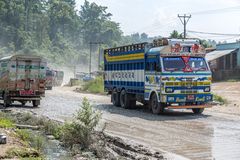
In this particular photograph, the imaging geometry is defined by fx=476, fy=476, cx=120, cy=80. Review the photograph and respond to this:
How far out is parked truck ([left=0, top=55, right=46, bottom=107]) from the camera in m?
25.4

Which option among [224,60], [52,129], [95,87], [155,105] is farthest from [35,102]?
[224,60]

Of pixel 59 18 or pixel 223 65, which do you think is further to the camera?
pixel 59 18

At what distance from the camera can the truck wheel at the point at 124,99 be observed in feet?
78.8

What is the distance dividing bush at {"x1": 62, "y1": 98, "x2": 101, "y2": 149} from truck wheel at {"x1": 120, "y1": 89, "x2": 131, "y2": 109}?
36.4 feet

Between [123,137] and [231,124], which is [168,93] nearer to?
[231,124]

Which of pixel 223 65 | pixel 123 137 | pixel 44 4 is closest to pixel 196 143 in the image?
pixel 123 137

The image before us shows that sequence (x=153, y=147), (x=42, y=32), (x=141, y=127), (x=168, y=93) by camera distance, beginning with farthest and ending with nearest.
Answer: (x=42, y=32) → (x=168, y=93) → (x=141, y=127) → (x=153, y=147)

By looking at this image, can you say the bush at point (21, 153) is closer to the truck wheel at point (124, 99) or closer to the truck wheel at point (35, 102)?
the truck wheel at point (124, 99)

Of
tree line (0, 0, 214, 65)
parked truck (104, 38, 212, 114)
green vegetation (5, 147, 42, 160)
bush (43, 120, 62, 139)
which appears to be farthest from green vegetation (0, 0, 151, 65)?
green vegetation (5, 147, 42, 160)

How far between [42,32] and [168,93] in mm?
101417

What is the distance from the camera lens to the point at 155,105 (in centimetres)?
2058

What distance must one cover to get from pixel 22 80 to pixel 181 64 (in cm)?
958

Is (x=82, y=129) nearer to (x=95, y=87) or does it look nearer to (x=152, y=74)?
(x=152, y=74)

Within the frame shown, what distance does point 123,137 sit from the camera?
14320mm
